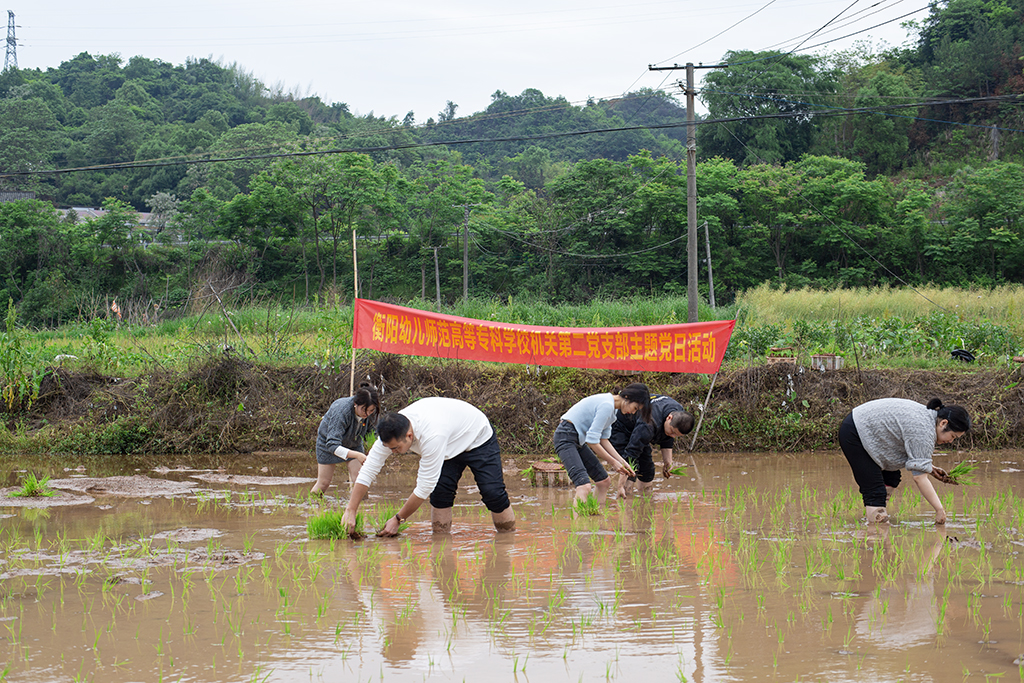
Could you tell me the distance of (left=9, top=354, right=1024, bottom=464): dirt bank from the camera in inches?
466

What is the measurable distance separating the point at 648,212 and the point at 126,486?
1055 inches

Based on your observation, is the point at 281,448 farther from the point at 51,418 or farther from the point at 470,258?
the point at 470,258

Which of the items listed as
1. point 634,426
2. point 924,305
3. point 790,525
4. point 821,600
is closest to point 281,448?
point 634,426

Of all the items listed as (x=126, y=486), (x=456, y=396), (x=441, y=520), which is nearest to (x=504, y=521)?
(x=441, y=520)

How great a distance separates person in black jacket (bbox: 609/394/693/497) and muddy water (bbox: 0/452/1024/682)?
1.76 ft

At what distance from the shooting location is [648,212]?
33.3 m

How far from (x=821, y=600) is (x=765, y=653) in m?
0.97

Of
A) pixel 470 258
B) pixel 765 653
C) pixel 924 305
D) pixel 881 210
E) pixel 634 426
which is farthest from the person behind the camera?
pixel 470 258

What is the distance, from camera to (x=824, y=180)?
3328 cm

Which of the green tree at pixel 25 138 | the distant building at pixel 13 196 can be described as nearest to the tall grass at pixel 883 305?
the distant building at pixel 13 196

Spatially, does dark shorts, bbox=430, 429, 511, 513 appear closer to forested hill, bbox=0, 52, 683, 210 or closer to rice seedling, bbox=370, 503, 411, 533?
rice seedling, bbox=370, 503, 411, 533

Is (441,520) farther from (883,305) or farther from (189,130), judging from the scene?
(189,130)

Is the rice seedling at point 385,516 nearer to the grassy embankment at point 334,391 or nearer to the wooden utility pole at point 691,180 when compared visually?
the grassy embankment at point 334,391

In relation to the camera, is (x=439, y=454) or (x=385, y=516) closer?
(x=439, y=454)
